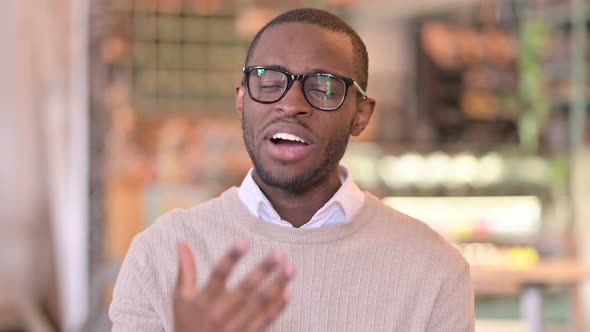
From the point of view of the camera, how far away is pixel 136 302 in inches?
50.5

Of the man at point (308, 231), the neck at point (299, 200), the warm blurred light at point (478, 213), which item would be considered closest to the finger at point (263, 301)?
the man at point (308, 231)

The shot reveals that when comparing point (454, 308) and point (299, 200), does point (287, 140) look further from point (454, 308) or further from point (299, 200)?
point (454, 308)

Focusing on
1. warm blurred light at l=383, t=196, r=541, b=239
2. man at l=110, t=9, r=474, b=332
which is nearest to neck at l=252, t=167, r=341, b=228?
man at l=110, t=9, r=474, b=332

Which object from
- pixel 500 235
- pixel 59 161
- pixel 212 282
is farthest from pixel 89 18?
pixel 212 282

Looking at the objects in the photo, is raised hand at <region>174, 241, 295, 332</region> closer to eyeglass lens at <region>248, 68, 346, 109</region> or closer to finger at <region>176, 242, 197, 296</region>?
finger at <region>176, 242, 197, 296</region>

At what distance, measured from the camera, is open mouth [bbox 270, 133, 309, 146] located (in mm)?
1248

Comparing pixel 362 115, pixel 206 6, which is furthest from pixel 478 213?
pixel 362 115

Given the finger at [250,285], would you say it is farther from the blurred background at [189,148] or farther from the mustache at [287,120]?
the blurred background at [189,148]

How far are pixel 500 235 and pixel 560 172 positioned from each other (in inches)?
22.3

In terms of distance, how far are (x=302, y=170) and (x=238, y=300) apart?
1.37 ft

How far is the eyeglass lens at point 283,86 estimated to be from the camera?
1.26 m

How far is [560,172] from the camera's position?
6020 mm

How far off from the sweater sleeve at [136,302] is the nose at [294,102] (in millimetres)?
287

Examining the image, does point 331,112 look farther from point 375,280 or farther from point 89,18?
point 89,18
